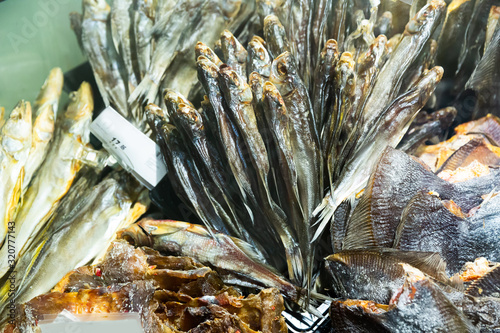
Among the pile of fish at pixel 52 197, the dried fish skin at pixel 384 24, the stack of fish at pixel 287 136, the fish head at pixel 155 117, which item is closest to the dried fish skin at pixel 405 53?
the stack of fish at pixel 287 136

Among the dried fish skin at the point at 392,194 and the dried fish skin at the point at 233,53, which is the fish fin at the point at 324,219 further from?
the dried fish skin at the point at 233,53

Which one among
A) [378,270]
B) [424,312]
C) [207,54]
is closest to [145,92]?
[207,54]

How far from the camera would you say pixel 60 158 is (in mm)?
1743

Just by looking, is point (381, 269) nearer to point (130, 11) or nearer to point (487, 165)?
point (487, 165)

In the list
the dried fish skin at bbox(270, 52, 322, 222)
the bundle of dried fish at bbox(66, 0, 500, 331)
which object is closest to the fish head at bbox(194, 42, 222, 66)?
the bundle of dried fish at bbox(66, 0, 500, 331)

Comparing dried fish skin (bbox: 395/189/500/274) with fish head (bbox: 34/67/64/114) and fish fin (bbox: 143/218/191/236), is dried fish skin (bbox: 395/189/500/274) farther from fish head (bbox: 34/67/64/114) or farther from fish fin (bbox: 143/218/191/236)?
fish head (bbox: 34/67/64/114)

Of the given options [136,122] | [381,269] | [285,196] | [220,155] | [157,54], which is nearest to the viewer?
[381,269]

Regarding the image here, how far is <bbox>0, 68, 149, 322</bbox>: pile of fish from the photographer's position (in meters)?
1.44

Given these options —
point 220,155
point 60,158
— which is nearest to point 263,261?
point 220,155

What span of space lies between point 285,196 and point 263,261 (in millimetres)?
234

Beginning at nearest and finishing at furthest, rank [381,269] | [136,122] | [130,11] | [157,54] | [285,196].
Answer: [381,269] < [285,196] < [136,122] < [157,54] < [130,11]

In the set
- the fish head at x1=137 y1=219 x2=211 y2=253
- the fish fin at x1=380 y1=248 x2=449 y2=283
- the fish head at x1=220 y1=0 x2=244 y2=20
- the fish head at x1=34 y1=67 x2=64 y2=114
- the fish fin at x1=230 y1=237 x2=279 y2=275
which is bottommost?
the fish fin at x1=230 y1=237 x2=279 y2=275

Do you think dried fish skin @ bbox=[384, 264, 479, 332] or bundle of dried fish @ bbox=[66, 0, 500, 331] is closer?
dried fish skin @ bbox=[384, 264, 479, 332]

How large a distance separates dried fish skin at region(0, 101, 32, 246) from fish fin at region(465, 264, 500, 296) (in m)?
1.51
